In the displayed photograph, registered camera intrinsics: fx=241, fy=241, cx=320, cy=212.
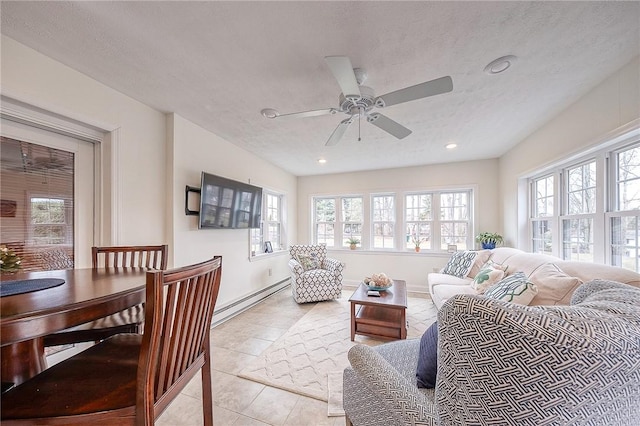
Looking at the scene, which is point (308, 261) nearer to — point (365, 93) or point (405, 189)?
point (405, 189)

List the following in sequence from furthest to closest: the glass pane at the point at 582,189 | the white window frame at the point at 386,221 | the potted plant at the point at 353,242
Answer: the potted plant at the point at 353,242 → the white window frame at the point at 386,221 → the glass pane at the point at 582,189

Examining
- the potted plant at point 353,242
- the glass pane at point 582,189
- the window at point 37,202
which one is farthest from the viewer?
the potted plant at point 353,242

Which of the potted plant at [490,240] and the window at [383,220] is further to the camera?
the window at [383,220]

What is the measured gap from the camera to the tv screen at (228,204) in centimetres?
284

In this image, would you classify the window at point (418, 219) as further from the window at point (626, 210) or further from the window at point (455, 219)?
the window at point (626, 210)

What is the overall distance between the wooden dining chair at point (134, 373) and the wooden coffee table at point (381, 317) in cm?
174

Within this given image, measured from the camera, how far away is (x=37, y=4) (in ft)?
4.19

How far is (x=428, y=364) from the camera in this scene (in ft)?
3.66

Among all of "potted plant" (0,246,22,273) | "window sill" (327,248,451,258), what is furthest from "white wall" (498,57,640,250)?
"potted plant" (0,246,22,273)

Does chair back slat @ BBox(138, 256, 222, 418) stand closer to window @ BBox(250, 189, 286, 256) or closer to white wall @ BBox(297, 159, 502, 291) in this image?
window @ BBox(250, 189, 286, 256)

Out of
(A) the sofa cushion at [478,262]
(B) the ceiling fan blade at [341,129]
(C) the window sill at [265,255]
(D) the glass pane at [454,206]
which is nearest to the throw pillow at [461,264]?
(A) the sofa cushion at [478,262]

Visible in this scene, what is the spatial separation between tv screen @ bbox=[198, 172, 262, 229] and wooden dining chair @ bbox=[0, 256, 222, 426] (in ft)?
6.05

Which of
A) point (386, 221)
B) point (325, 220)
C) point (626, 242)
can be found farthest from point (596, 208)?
point (325, 220)

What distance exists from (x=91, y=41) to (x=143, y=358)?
1.94m
